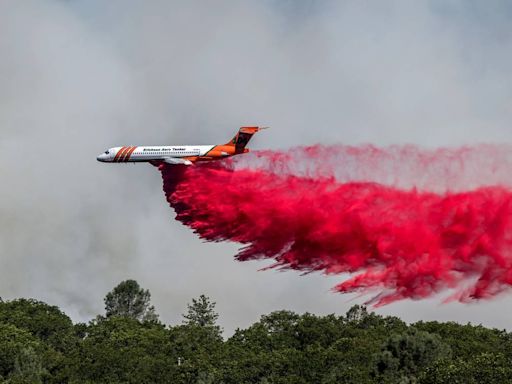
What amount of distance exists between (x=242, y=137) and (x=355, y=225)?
18.8 meters

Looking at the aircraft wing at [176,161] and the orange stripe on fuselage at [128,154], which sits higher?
the orange stripe on fuselage at [128,154]

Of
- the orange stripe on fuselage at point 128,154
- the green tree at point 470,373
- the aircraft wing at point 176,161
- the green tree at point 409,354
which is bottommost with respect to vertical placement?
the green tree at point 470,373

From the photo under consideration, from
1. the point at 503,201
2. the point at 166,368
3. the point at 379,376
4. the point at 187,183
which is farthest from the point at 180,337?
the point at 503,201

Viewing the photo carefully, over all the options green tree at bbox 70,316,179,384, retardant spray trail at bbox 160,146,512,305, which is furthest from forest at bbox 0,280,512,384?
retardant spray trail at bbox 160,146,512,305

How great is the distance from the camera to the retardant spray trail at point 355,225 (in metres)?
110

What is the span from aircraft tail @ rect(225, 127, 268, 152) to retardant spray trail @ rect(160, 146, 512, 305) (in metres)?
4.22

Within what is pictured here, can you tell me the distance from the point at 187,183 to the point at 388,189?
20.4 metres

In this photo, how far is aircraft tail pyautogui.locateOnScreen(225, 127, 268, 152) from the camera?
12769cm

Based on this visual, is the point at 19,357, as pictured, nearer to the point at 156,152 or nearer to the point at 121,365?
the point at 121,365

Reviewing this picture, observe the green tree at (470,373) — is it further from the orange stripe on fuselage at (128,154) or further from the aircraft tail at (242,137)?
the orange stripe on fuselage at (128,154)

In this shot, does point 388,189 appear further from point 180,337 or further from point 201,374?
point 180,337

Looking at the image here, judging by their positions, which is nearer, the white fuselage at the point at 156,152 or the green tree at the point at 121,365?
the white fuselage at the point at 156,152

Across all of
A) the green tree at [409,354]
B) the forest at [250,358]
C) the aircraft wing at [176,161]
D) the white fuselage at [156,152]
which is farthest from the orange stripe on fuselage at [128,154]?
the green tree at [409,354]

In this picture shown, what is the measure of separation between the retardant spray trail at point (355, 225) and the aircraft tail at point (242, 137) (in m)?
4.22
